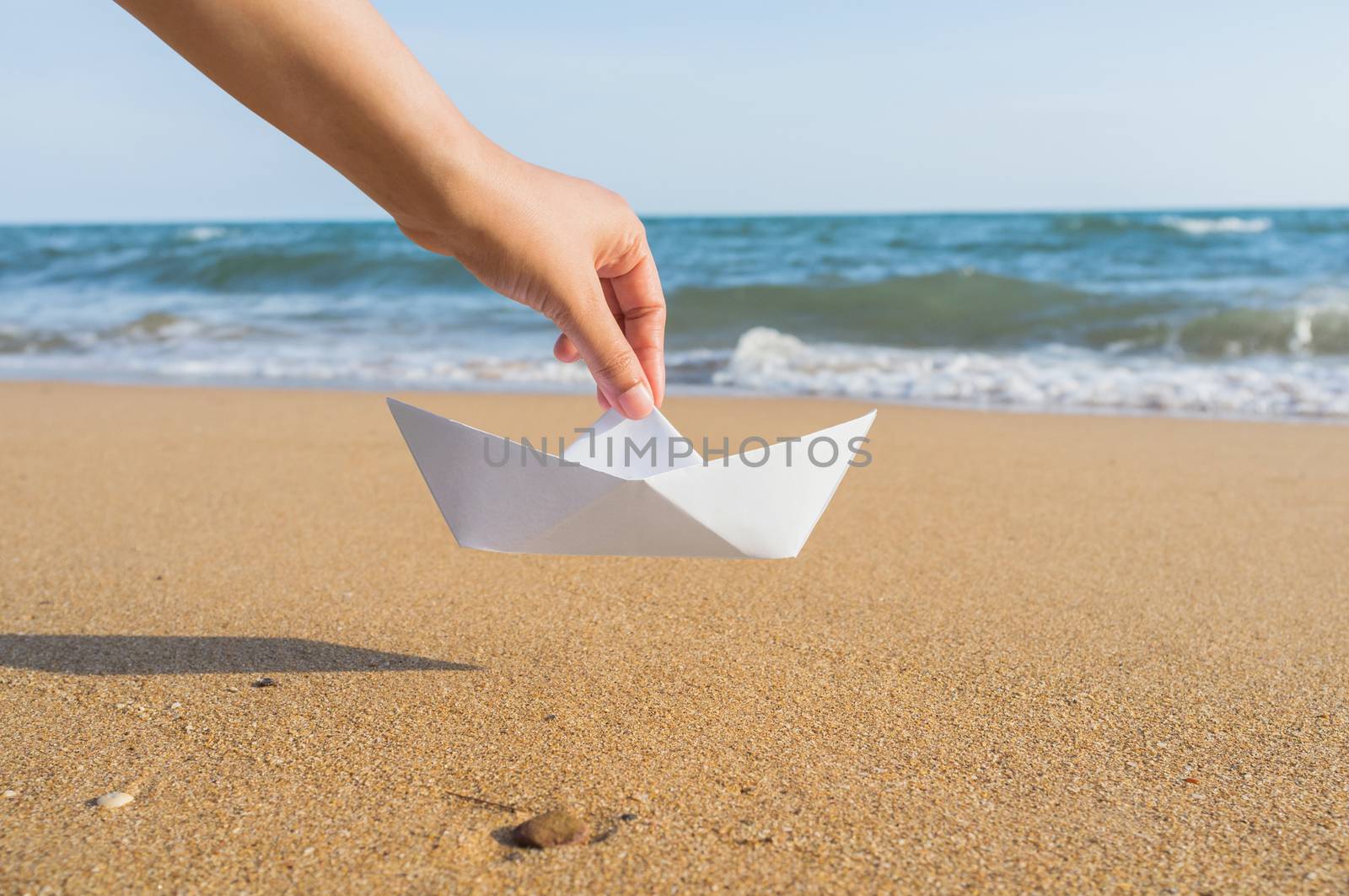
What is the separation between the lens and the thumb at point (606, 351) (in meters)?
1.10

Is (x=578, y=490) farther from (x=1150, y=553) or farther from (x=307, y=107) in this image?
(x=1150, y=553)

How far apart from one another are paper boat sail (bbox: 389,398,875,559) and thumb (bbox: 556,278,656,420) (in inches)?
4.2

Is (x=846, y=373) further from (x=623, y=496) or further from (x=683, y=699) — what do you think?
(x=623, y=496)

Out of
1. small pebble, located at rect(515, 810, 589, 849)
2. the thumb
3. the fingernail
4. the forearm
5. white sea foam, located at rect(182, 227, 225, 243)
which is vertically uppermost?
the forearm

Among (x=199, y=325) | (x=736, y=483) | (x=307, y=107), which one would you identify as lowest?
(x=199, y=325)

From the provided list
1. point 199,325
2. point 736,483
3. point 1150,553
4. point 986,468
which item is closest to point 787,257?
point 199,325

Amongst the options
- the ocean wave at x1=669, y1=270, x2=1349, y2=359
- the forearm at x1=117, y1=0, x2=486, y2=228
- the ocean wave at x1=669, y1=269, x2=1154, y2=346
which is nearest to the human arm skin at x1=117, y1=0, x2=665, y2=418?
the forearm at x1=117, y1=0, x2=486, y2=228

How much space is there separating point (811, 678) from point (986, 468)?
1.72m

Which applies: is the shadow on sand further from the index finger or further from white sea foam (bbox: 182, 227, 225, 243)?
white sea foam (bbox: 182, 227, 225, 243)

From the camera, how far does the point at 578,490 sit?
116 centimetres

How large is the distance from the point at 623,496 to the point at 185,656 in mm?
791

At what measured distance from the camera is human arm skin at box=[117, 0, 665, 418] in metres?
0.79

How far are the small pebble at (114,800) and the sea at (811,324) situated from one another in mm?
4104

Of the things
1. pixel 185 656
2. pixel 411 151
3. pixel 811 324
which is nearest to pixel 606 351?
pixel 411 151
